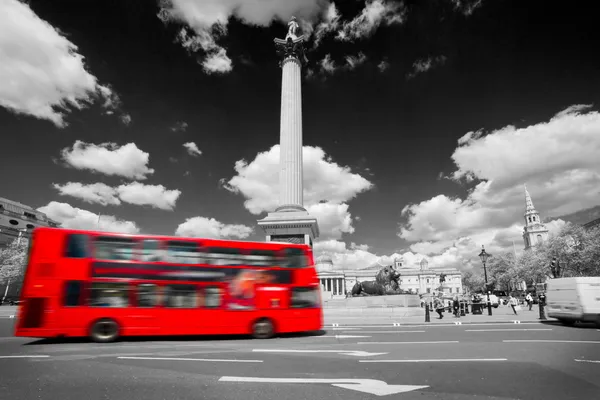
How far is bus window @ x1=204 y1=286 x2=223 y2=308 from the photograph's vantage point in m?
12.7

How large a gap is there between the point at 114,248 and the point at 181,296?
2885mm

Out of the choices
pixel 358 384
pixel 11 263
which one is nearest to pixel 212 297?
pixel 358 384

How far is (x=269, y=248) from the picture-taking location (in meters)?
13.7

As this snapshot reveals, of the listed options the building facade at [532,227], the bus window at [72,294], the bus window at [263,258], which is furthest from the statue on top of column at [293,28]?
the building facade at [532,227]

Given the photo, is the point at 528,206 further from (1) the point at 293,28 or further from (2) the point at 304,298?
(2) the point at 304,298

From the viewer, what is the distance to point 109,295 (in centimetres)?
1195

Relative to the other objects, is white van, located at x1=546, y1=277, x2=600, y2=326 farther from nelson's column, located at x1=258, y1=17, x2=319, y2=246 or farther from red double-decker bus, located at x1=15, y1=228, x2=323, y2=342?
nelson's column, located at x1=258, y1=17, x2=319, y2=246

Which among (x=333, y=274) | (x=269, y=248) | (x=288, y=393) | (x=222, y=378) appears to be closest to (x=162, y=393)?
(x=222, y=378)

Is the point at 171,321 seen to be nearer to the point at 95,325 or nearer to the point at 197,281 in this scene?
the point at 197,281

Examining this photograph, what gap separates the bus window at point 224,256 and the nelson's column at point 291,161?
16.7m

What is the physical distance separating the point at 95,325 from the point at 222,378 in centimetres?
773

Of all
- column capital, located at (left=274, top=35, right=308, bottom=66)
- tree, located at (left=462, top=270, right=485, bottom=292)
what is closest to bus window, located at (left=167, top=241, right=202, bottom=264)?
column capital, located at (left=274, top=35, right=308, bottom=66)

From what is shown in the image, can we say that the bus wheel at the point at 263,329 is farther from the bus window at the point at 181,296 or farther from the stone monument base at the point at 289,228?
the stone monument base at the point at 289,228

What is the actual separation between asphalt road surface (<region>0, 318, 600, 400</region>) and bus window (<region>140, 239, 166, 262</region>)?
286 centimetres
